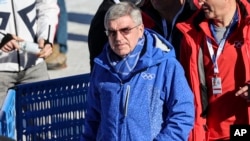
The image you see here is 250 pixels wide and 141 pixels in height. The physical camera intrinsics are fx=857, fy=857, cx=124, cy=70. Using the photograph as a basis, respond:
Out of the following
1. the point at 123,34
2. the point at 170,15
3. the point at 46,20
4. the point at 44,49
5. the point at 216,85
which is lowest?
the point at 44,49

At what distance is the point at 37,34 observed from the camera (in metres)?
6.19

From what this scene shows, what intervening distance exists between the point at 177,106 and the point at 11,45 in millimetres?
1718

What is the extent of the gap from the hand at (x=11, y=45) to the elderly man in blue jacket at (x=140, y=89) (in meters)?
1.32

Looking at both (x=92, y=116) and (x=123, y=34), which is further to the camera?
(x=92, y=116)

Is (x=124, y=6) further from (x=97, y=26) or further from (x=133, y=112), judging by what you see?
Answer: (x=97, y=26)

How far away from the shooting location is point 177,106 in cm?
459

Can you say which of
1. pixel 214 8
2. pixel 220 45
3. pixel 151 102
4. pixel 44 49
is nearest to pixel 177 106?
pixel 151 102

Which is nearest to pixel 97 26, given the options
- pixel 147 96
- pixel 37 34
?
pixel 37 34

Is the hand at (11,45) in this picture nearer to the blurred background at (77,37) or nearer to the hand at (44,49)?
the hand at (44,49)

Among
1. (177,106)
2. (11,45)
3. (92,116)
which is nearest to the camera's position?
(177,106)

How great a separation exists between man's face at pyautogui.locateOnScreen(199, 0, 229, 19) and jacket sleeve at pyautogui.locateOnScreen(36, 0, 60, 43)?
5.17 ft

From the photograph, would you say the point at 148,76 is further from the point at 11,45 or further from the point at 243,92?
the point at 11,45

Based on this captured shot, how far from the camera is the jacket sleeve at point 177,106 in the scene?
458cm

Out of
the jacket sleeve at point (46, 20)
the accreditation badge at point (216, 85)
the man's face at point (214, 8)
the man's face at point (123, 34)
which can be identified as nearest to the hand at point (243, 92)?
the accreditation badge at point (216, 85)
